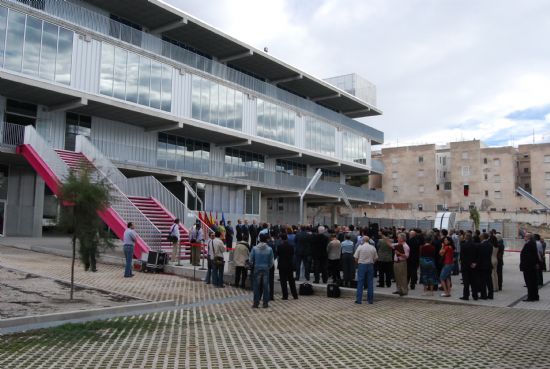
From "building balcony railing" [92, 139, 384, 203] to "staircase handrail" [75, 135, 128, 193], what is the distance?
237 cm

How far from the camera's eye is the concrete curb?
838cm

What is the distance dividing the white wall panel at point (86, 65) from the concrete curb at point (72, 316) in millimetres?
17543

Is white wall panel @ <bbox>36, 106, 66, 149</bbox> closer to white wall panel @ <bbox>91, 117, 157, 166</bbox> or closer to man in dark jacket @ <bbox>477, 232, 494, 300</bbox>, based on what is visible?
white wall panel @ <bbox>91, 117, 157, 166</bbox>

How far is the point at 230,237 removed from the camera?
23.2 metres

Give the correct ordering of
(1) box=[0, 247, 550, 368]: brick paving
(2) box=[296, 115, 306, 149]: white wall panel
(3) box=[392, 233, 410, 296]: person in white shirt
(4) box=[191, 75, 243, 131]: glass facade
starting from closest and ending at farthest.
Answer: (1) box=[0, 247, 550, 368]: brick paving → (3) box=[392, 233, 410, 296]: person in white shirt → (4) box=[191, 75, 243, 131]: glass facade → (2) box=[296, 115, 306, 149]: white wall panel

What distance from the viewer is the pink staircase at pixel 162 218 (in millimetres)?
20006

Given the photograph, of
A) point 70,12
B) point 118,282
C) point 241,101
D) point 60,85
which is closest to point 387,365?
point 118,282

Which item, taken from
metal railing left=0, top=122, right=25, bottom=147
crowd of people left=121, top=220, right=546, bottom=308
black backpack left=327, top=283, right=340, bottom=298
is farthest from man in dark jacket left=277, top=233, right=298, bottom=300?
metal railing left=0, top=122, right=25, bottom=147

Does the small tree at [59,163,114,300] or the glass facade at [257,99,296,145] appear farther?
the glass facade at [257,99,296,145]

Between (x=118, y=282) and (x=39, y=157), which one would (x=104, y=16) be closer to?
(x=39, y=157)

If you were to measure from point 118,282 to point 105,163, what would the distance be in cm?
1088

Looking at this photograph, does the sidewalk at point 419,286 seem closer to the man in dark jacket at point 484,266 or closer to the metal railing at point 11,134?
the man in dark jacket at point 484,266

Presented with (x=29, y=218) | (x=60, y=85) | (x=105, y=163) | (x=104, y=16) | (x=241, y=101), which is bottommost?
(x=29, y=218)

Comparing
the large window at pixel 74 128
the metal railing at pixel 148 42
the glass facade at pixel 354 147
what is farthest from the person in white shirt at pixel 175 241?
the glass facade at pixel 354 147
